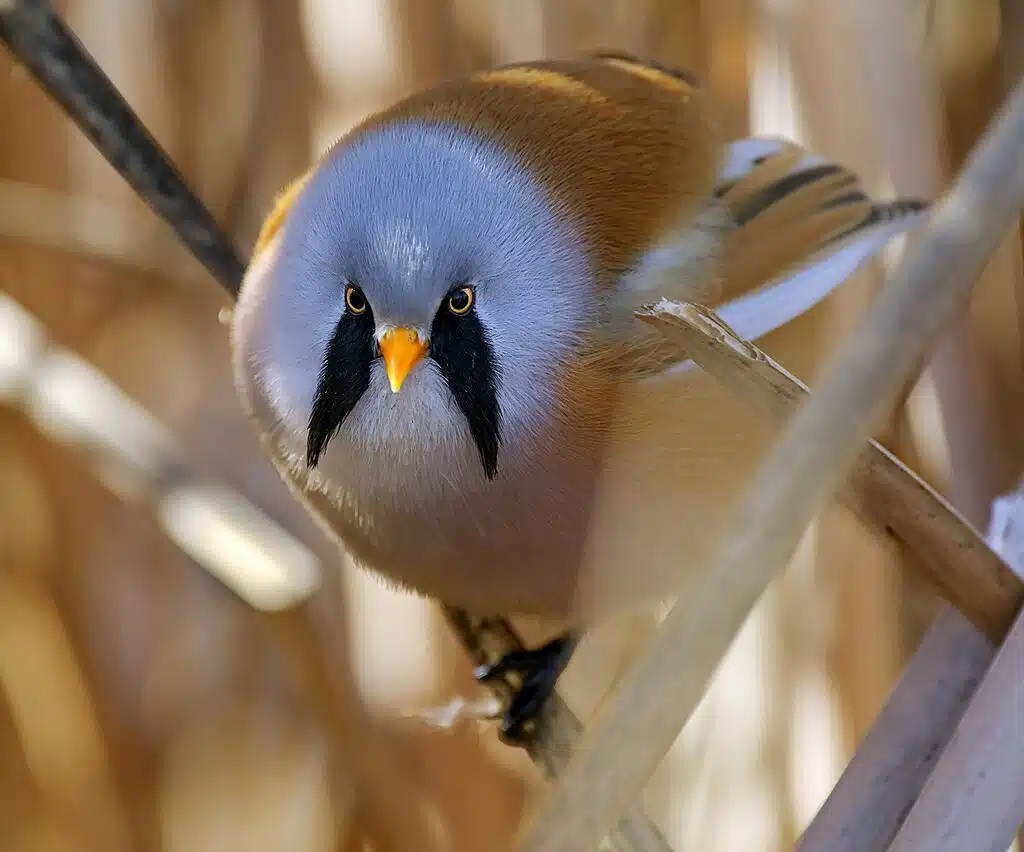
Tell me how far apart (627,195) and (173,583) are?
0.81 m

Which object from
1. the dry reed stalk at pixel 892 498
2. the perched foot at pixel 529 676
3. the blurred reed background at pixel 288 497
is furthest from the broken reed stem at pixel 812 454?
the blurred reed background at pixel 288 497

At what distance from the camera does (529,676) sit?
3.05 feet

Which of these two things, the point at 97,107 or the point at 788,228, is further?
the point at 788,228

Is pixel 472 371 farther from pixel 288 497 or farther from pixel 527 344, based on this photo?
pixel 288 497

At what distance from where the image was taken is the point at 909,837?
0.46 metres

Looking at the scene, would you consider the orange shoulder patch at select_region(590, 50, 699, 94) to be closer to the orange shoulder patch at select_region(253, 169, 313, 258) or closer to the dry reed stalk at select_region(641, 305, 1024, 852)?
the orange shoulder patch at select_region(253, 169, 313, 258)

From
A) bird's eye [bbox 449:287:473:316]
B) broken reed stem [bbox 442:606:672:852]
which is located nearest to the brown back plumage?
bird's eye [bbox 449:287:473:316]

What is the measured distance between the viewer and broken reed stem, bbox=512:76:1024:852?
31 cm

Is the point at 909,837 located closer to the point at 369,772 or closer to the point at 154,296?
the point at 369,772

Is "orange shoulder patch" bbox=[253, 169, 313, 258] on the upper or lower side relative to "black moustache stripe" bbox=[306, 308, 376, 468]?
upper

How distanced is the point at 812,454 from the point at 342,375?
0.43m

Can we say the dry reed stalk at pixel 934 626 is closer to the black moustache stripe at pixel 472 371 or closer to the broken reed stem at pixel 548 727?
the broken reed stem at pixel 548 727

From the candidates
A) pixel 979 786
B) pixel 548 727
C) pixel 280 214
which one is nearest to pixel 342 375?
pixel 280 214

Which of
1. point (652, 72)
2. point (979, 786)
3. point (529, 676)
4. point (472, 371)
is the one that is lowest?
point (529, 676)
